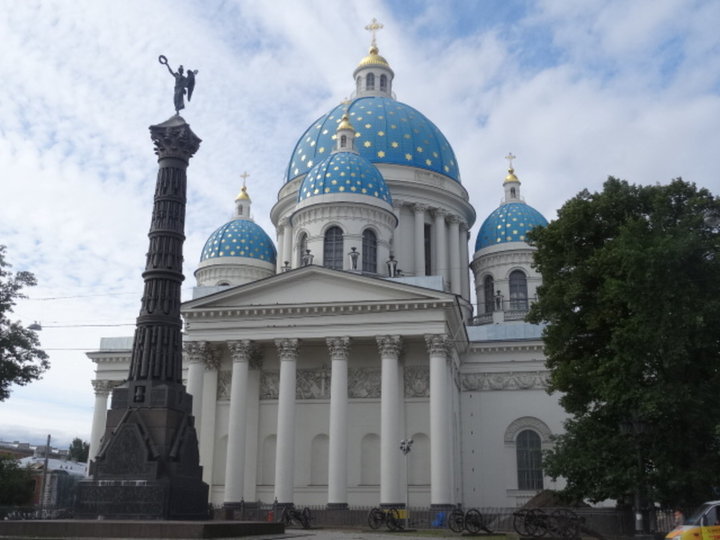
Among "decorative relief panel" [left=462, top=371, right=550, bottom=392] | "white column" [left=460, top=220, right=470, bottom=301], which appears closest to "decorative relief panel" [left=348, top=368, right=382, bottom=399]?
"decorative relief panel" [left=462, top=371, right=550, bottom=392]

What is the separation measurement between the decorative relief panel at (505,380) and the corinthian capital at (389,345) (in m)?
7.41

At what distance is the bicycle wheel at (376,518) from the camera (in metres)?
25.1

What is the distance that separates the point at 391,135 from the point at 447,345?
17530 mm

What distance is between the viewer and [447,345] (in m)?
30.0

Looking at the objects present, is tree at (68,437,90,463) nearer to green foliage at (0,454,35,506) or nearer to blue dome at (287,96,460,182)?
green foliage at (0,454,35,506)

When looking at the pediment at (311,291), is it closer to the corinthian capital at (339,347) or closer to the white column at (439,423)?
the corinthian capital at (339,347)

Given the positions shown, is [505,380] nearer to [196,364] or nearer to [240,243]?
[196,364]

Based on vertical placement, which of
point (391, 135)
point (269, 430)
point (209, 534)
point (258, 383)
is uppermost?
point (391, 135)

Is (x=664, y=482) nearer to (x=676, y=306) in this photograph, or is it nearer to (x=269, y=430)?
(x=676, y=306)

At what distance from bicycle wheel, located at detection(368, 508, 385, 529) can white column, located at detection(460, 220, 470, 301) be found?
20945 millimetres

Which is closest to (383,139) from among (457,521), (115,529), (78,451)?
(457,521)

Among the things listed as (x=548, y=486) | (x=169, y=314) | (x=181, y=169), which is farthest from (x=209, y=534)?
(x=548, y=486)

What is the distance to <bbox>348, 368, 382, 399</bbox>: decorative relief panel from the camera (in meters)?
32.3

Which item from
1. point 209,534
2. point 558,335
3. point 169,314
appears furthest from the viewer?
point 558,335
